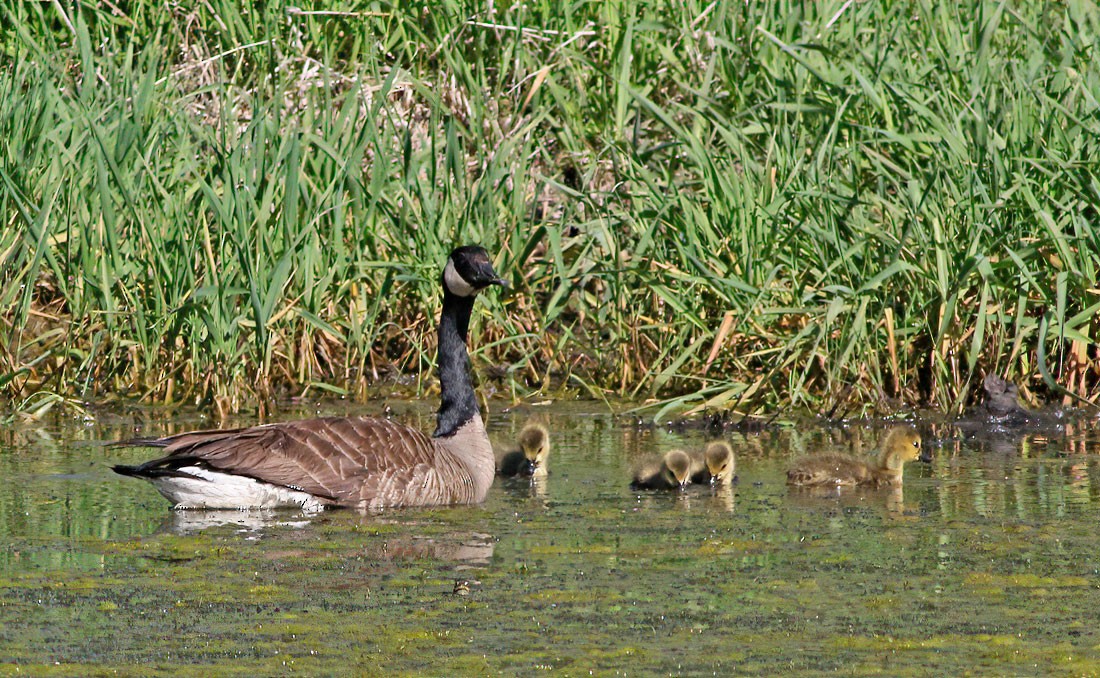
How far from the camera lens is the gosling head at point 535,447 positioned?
27.2 ft

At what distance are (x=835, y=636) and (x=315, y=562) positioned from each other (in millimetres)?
1971

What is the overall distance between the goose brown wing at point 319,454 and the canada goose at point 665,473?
925 millimetres

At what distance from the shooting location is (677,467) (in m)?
7.89

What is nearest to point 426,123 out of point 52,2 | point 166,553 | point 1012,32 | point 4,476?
point 52,2

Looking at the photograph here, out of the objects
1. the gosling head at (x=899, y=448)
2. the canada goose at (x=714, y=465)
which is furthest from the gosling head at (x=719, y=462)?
the gosling head at (x=899, y=448)

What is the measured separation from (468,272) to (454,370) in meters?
0.48

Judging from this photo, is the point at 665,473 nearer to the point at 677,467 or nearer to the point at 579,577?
the point at 677,467

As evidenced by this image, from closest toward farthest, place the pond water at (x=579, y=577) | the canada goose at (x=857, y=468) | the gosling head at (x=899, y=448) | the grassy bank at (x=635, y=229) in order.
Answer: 1. the pond water at (x=579, y=577)
2. the canada goose at (x=857, y=468)
3. the gosling head at (x=899, y=448)
4. the grassy bank at (x=635, y=229)

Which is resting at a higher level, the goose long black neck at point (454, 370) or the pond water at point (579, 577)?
the goose long black neck at point (454, 370)

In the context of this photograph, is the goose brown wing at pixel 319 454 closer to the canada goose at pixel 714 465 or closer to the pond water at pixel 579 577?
the pond water at pixel 579 577

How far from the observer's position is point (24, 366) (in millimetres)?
9750

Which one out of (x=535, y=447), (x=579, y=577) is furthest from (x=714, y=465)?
(x=579, y=577)

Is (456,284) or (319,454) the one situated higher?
(456,284)

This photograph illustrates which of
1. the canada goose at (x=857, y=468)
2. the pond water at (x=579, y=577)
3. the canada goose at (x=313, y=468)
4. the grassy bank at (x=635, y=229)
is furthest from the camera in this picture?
the grassy bank at (x=635, y=229)
